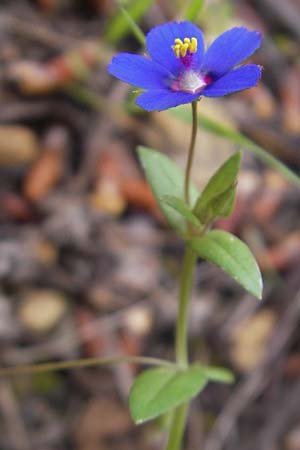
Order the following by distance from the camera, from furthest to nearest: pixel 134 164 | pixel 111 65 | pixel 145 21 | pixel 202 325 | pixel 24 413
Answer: pixel 145 21 → pixel 134 164 → pixel 202 325 → pixel 24 413 → pixel 111 65

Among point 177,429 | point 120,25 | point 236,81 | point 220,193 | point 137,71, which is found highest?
point 120,25

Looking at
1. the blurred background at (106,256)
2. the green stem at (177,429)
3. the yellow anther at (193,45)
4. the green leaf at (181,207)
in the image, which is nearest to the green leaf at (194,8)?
the yellow anther at (193,45)

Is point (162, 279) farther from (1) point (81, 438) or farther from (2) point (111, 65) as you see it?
(2) point (111, 65)

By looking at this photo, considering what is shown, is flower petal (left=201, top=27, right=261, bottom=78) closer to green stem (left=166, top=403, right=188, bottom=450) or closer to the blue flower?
the blue flower

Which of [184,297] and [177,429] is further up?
[184,297]

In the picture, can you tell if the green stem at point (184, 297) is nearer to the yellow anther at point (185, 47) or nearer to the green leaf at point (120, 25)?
the yellow anther at point (185, 47)

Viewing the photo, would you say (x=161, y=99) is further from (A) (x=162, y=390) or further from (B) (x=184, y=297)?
(A) (x=162, y=390)

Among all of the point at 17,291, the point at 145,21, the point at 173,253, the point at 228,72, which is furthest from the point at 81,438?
the point at 145,21

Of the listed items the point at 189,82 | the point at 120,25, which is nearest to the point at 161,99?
the point at 189,82
